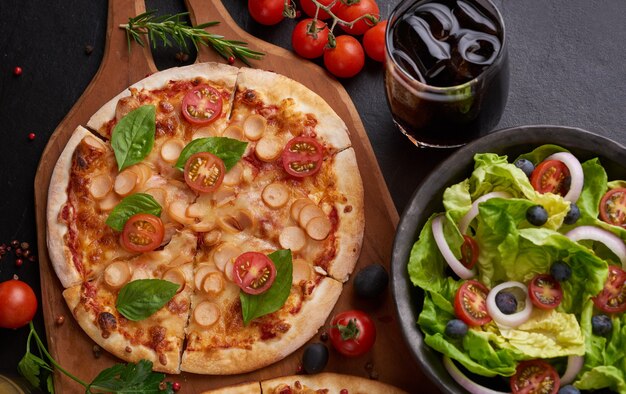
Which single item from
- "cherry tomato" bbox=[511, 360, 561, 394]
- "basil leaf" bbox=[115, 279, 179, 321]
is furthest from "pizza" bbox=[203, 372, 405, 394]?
"cherry tomato" bbox=[511, 360, 561, 394]

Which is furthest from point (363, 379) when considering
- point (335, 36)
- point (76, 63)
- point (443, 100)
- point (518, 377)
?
point (76, 63)

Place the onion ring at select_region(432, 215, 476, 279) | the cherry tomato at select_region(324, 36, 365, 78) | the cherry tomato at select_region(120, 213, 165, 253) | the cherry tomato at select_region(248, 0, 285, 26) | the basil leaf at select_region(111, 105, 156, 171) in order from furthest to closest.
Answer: the cherry tomato at select_region(248, 0, 285, 26)
the cherry tomato at select_region(324, 36, 365, 78)
the basil leaf at select_region(111, 105, 156, 171)
the cherry tomato at select_region(120, 213, 165, 253)
the onion ring at select_region(432, 215, 476, 279)

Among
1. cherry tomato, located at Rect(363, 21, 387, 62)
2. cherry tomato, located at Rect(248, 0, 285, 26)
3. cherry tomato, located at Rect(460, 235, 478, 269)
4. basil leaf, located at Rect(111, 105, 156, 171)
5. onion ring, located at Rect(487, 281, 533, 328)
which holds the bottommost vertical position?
onion ring, located at Rect(487, 281, 533, 328)

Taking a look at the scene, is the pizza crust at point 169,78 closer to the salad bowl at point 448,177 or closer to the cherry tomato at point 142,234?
the cherry tomato at point 142,234

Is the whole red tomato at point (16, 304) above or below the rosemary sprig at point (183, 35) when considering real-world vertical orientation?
below

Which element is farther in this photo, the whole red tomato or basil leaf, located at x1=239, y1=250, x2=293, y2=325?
the whole red tomato

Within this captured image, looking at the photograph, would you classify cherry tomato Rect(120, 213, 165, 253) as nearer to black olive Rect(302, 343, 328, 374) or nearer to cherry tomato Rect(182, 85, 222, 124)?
cherry tomato Rect(182, 85, 222, 124)

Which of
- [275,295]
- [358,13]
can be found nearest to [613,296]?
[275,295]

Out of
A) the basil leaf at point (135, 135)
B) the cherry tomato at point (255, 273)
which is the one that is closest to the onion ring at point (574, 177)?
the cherry tomato at point (255, 273)
